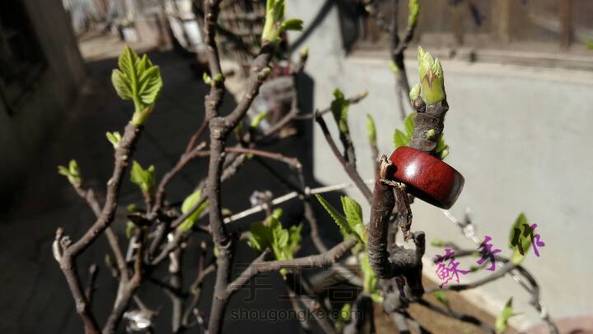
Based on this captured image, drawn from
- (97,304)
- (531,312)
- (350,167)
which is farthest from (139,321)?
(531,312)

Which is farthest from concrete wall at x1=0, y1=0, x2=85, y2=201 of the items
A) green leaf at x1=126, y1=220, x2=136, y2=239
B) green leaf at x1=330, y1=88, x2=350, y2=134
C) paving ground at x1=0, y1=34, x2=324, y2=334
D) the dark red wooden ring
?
the dark red wooden ring

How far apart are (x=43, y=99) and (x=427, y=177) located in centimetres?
704

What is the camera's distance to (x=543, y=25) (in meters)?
2.26

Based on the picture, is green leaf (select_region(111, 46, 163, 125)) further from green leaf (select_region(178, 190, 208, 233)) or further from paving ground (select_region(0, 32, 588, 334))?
paving ground (select_region(0, 32, 588, 334))

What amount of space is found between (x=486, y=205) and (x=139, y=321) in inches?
78.4

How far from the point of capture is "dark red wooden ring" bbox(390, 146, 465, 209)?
0.61 m

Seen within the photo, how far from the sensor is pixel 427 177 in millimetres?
606

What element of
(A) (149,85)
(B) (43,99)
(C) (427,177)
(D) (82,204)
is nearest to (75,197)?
(D) (82,204)

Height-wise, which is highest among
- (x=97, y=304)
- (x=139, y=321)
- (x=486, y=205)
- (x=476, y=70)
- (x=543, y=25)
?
(x=543, y=25)

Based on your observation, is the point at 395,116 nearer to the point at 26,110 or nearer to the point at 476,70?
the point at 476,70

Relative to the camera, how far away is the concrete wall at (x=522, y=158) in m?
2.08

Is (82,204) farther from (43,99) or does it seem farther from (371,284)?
(371,284)

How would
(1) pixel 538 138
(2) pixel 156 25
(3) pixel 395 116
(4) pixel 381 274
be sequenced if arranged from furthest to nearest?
1. (2) pixel 156 25
2. (3) pixel 395 116
3. (1) pixel 538 138
4. (4) pixel 381 274

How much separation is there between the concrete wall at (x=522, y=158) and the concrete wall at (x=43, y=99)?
368 centimetres
